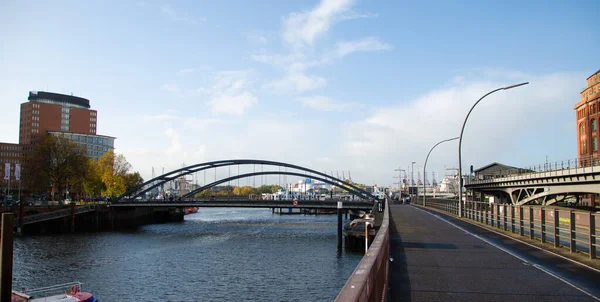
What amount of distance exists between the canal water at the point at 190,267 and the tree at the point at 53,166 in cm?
2429

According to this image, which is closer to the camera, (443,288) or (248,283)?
(443,288)

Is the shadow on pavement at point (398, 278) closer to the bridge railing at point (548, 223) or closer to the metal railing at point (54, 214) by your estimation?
the bridge railing at point (548, 223)

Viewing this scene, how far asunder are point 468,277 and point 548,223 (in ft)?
68.8

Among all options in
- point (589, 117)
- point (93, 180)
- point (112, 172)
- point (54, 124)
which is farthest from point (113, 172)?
point (589, 117)

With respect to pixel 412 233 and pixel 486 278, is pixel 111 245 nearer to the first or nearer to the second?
pixel 412 233

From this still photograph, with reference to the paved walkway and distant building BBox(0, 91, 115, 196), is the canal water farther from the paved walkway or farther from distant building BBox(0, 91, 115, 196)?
distant building BBox(0, 91, 115, 196)

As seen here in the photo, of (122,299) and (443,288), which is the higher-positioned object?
(443,288)

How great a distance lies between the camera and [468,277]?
1059 cm


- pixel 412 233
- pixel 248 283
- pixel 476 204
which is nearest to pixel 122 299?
pixel 248 283

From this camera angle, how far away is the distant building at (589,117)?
241 feet

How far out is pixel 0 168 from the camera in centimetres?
12444

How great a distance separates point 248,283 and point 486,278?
2058cm

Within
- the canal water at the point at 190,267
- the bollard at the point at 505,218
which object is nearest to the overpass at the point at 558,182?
the bollard at the point at 505,218

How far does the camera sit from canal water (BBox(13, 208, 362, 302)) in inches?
1043
